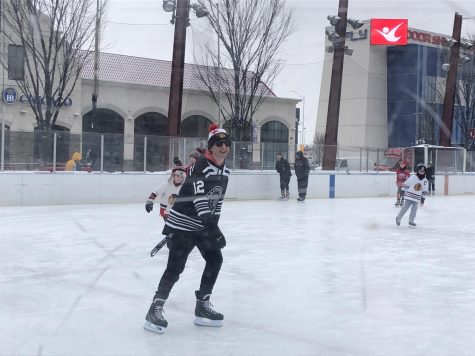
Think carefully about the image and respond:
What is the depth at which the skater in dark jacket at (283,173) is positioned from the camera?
2027 cm

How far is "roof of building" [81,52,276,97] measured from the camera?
2859 centimetres

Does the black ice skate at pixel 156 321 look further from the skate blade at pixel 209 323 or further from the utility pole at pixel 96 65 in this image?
the utility pole at pixel 96 65

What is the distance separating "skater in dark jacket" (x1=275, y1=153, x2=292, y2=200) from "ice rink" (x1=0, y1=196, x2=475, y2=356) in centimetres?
792

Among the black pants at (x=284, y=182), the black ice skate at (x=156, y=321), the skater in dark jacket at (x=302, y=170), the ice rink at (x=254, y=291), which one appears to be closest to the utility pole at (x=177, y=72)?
the black pants at (x=284, y=182)

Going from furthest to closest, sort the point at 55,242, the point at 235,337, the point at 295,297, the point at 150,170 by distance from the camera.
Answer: the point at 150,170 → the point at 55,242 → the point at 295,297 → the point at 235,337

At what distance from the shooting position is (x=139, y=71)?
30.1 meters

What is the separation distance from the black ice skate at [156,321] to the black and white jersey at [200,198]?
0.60 meters

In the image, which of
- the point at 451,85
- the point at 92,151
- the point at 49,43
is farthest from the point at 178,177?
the point at 451,85

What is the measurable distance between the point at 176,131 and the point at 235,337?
16507 mm

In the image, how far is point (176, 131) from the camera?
2083cm

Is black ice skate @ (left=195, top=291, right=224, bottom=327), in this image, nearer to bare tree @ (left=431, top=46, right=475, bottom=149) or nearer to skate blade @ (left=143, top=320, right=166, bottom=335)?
skate blade @ (left=143, top=320, right=166, bottom=335)

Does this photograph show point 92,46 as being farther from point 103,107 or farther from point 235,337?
point 235,337

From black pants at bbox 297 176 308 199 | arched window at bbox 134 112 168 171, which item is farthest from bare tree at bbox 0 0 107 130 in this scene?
black pants at bbox 297 176 308 199

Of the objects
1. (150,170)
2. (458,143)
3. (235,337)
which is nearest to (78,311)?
(235,337)
